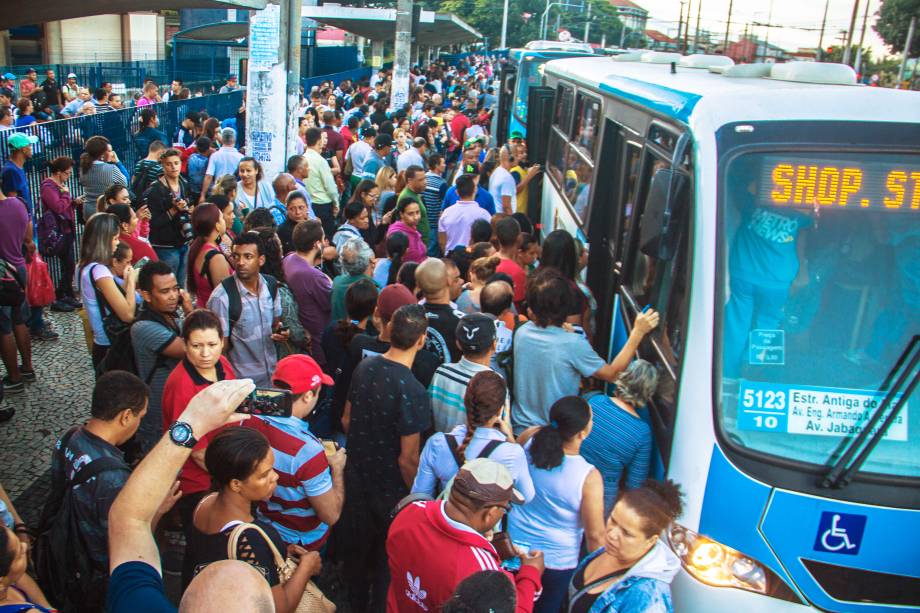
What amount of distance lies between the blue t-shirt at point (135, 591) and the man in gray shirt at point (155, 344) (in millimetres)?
2331

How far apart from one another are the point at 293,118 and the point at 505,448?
8.52m

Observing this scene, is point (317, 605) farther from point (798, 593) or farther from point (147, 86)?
point (147, 86)

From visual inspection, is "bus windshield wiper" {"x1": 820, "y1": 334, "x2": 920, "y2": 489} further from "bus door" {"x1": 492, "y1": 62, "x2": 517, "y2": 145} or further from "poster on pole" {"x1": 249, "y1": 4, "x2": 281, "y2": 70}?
"bus door" {"x1": 492, "y1": 62, "x2": 517, "y2": 145}

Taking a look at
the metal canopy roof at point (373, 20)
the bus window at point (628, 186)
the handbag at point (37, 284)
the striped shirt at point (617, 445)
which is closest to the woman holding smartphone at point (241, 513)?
the striped shirt at point (617, 445)

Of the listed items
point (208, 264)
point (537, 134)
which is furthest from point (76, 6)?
point (208, 264)

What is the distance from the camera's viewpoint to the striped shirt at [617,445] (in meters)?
4.25

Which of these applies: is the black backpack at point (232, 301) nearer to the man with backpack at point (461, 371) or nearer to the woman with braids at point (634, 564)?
the man with backpack at point (461, 371)

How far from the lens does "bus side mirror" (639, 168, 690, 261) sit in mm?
4012

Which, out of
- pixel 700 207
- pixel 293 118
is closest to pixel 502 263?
pixel 700 207

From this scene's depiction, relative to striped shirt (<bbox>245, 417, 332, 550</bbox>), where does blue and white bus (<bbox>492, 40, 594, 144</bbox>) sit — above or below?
above

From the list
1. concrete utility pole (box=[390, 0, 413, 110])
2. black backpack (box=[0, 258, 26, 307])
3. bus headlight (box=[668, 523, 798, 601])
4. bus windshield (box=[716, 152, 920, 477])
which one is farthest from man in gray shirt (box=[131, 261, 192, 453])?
concrete utility pole (box=[390, 0, 413, 110])

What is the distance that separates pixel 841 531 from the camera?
368 centimetres

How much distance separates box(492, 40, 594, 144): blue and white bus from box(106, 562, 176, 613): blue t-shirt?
44.6 ft

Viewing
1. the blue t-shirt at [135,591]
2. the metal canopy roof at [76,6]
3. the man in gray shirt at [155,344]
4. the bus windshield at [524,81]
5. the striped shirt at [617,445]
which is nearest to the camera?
the blue t-shirt at [135,591]
